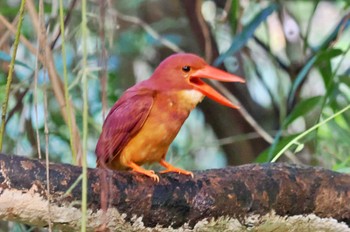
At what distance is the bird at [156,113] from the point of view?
5.41 feet

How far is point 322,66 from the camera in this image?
7.62 feet

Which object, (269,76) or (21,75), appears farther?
(269,76)

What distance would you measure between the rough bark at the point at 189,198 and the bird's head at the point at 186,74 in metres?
0.16

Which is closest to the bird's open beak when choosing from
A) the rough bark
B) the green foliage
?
the rough bark

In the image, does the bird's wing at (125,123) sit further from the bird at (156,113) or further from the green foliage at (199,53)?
the green foliage at (199,53)

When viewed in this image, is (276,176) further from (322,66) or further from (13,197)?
(322,66)

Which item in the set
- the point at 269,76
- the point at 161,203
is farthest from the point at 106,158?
the point at 269,76

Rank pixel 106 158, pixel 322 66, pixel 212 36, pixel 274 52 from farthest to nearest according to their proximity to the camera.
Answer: pixel 274 52 < pixel 212 36 < pixel 322 66 < pixel 106 158

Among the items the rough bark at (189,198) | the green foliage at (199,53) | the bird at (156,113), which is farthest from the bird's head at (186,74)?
the green foliage at (199,53)

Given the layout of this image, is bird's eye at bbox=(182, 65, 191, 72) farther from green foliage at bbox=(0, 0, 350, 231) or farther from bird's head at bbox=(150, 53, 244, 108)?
green foliage at bbox=(0, 0, 350, 231)

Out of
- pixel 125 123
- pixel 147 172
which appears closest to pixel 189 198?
pixel 147 172

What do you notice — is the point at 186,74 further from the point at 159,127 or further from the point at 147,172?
the point at 147,172

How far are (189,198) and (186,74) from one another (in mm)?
251

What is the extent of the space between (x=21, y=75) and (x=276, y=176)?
4.87 ft
